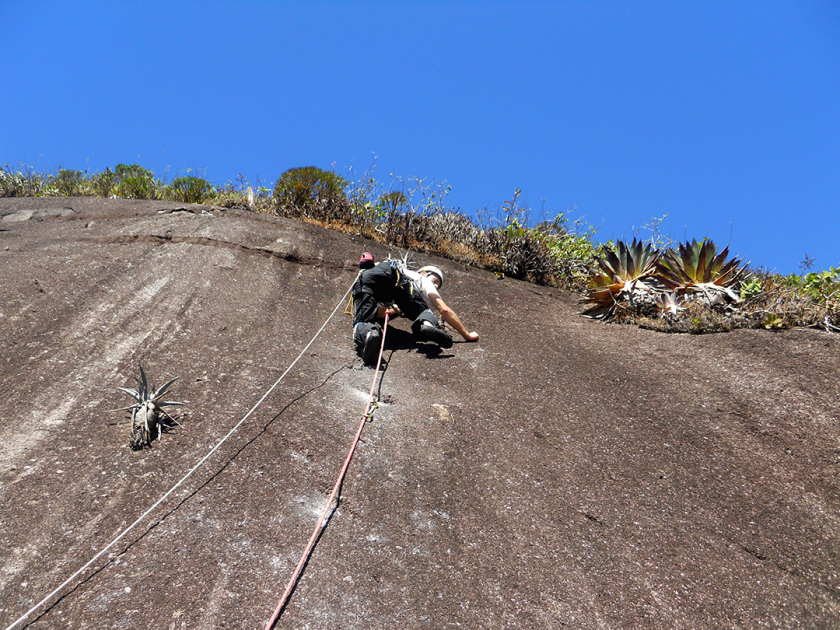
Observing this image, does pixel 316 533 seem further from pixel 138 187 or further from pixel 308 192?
pixel 138 187

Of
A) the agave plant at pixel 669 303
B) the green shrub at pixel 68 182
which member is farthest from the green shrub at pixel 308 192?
the agave plant at pixel 669 303

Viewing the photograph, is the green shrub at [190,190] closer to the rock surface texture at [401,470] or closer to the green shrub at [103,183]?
the green shrub at [103,183]

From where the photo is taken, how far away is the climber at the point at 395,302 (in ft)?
18.5

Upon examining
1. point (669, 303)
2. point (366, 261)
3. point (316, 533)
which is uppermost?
point (669, 303)

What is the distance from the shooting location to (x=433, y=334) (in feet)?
18.5

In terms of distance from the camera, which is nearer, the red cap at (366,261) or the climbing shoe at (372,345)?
the climbing shoe at (372,345)

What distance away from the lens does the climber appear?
5.62 meters

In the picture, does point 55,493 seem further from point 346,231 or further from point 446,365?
point 346,231

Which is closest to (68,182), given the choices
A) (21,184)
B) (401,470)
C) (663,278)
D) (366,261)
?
(21,184)

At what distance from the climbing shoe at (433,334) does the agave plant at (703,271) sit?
3.75 m

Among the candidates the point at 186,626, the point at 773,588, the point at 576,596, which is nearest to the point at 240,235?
the point at 186,626

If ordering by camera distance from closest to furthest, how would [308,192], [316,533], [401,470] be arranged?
1. [316,533]
2. [401,470]
3. [308,192]

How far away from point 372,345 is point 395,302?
1093 millimetres

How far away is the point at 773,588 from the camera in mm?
3057
